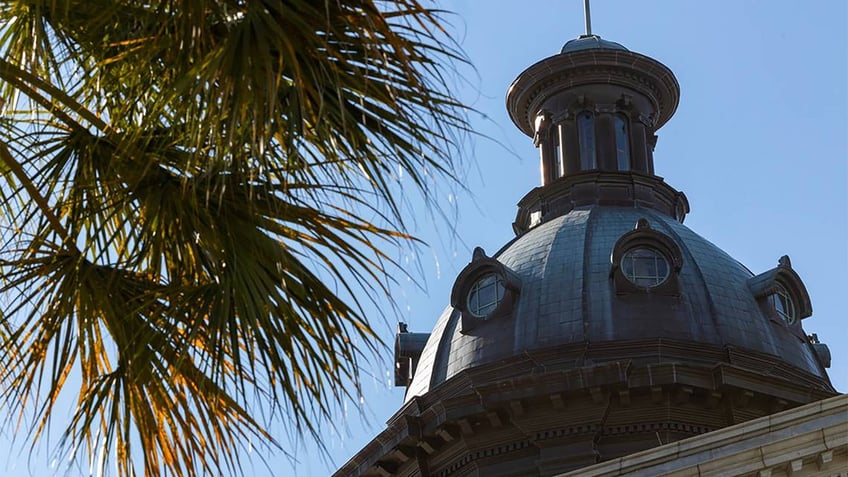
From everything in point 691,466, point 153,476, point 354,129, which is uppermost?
point 691,466

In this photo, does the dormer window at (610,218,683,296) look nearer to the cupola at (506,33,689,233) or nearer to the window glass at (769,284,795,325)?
the window glass at (769,284,795,325)

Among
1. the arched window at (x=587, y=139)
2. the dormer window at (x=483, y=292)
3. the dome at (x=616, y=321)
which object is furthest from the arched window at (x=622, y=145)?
the dormer window at (x=483, y=292)

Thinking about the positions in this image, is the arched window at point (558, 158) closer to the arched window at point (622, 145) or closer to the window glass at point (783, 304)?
the arched window at point (622, 145)

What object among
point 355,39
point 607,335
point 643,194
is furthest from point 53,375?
point 643,194

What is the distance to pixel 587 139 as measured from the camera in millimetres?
52719

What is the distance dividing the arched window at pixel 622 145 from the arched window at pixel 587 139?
65cm

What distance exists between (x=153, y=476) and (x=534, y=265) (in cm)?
3798

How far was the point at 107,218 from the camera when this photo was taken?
823 centimetres

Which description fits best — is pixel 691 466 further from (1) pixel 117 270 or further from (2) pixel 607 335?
(2) pixel 607 335

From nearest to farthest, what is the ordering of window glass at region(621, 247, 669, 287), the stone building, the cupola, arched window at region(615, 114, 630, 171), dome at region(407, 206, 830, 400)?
1. the stone building
2. dome at region(407, 206, 830, 400)
3. window glass at region(621, 247, 669, 287)
4. the cupola
5. arched window at region(615, 114, 630, 171)

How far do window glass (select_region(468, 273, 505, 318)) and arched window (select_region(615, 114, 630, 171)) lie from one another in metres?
8.37

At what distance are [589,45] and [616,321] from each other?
12.5 m

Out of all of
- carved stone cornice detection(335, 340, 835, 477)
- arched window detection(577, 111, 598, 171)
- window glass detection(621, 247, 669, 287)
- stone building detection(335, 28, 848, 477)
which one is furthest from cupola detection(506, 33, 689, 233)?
carved stone cornice detection(335, 340, 835, 477)

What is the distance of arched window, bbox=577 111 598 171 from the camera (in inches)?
2053
